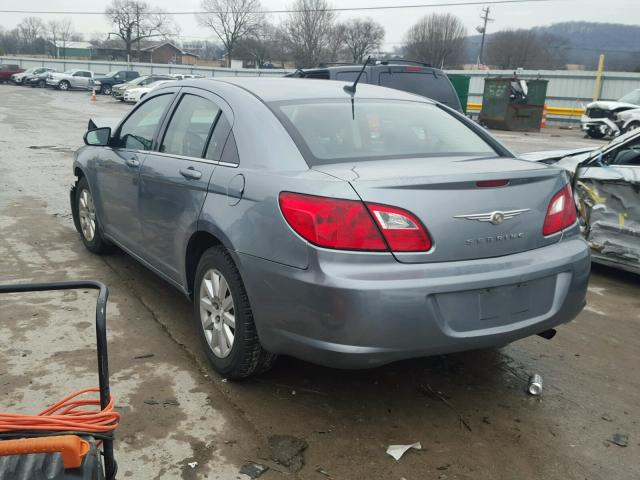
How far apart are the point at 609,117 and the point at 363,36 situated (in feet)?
194

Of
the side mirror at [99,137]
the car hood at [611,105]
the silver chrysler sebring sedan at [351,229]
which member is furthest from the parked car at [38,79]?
the silver chrysler sebring sedan at [351,229]

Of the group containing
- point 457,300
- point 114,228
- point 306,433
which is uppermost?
point 457,300

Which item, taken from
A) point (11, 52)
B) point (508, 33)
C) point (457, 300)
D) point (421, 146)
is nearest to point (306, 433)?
point (457, 300)

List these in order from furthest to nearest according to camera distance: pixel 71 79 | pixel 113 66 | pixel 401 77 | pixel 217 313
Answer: pixel 113 66, pixel 71 79, pixel 401 77, pixel 217 313

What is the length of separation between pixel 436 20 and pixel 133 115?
8683cm

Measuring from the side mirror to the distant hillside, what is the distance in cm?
7219

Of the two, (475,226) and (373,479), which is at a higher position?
(475,226)

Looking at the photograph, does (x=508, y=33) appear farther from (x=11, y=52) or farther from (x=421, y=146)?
(x=421, y=146)

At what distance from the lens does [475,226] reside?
9.21 ft

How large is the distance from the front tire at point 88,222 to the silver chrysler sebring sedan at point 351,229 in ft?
5.25

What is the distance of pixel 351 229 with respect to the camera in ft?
8.74

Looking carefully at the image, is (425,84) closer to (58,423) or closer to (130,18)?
(58,423)

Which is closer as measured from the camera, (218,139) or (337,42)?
(218,139)

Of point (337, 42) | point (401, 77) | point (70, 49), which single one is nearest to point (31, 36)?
point (70, 49)
